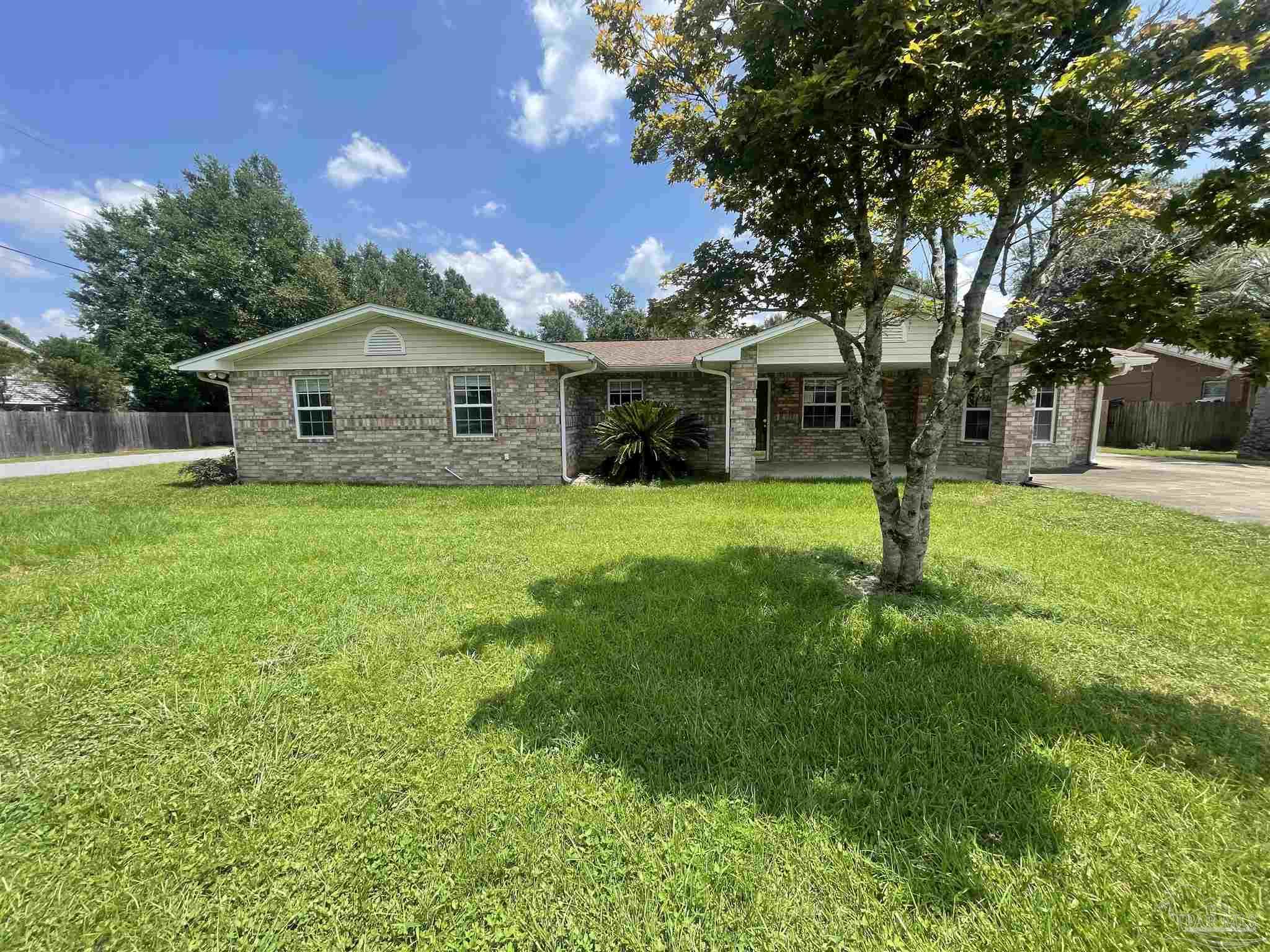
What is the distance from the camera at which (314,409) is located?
10812mm

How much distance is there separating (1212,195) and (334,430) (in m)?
12.7

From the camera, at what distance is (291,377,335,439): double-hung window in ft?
35.2

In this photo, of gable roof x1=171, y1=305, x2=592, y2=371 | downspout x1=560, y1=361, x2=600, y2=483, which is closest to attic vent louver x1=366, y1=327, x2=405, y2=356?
Result: gable roof x1=171, y1=305, x2=592, y2=371

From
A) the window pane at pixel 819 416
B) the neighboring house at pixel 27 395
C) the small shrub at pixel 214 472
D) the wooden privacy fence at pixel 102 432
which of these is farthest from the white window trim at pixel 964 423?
the neighboring house at pixel 27 395

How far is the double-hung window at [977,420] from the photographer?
452 inches

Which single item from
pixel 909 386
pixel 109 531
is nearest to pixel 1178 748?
pixel 109 531

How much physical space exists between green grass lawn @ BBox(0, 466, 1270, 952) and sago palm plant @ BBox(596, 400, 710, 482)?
5.90 m

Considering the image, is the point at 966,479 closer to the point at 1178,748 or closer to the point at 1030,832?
the point at 1178,748

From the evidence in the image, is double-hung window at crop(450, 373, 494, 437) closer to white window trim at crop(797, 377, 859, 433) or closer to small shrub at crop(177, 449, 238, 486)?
small shrub at crop(177, 449, 238, 486)

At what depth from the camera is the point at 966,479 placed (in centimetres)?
1029

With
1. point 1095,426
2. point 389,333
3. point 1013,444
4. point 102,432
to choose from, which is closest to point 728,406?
point 1013,444

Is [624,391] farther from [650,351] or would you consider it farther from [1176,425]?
[1176,425]

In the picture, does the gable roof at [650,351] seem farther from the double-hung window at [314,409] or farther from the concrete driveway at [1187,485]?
the concrete driveway at [1187,485]

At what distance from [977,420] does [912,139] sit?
34.7 ft
